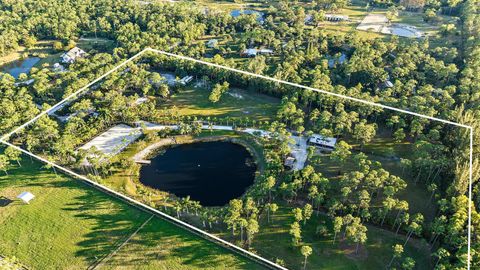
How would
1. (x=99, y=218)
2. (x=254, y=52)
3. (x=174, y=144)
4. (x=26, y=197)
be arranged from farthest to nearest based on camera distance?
(x=254, y=52) < (x=174, y=144) < (x=26, y=197) < (x=99, y=218)

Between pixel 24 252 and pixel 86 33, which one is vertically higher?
pixel 86 33

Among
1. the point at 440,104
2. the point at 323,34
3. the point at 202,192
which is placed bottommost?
the point at 202,192

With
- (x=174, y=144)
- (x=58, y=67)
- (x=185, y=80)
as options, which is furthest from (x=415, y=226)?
(x=58, y=67)

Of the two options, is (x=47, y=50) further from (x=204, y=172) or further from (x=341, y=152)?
(x=341, y=152)

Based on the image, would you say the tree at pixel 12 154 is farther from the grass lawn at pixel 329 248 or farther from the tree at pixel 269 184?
the grass lawn at pixel 329 248

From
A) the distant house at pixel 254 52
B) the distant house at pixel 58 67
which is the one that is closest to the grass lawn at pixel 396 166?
the distant house at pixel 254 52

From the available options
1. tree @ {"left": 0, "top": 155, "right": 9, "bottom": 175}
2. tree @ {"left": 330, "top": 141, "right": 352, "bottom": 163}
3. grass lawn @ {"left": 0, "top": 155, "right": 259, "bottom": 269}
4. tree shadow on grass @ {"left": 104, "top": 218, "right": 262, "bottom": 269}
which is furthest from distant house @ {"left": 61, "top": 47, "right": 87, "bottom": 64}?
tree @ {"left": 330, "top": 141, "right": 352, "bottom": 163}

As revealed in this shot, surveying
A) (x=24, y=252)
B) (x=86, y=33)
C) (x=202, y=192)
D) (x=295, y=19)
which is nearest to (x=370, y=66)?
(x=295, y=19)

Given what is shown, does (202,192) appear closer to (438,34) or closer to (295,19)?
(295,19)
